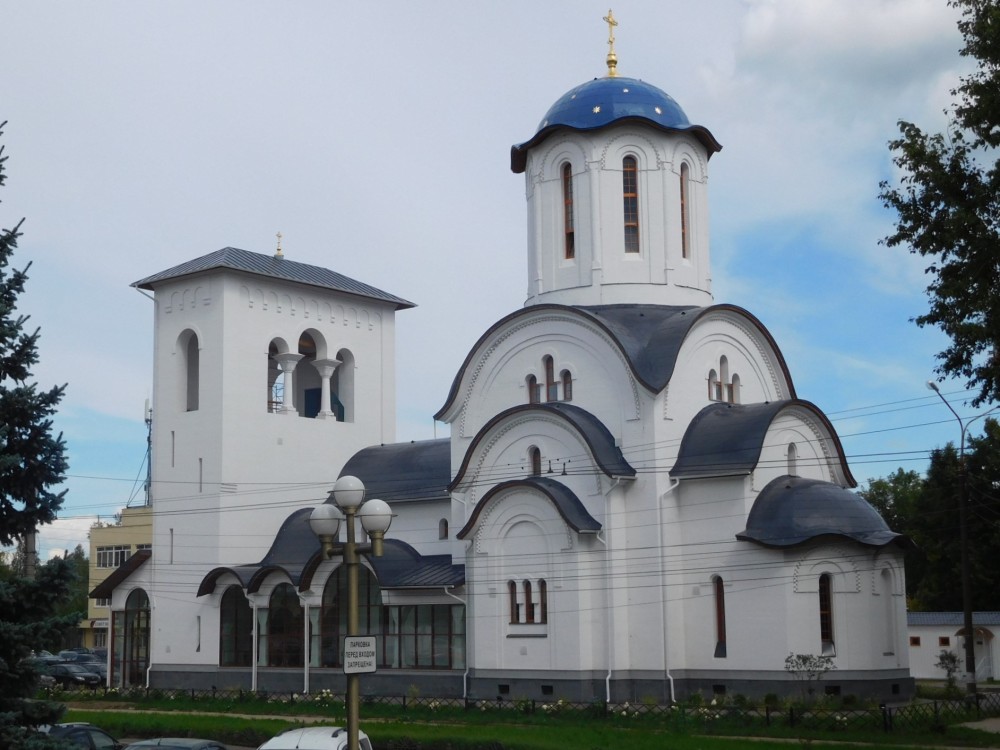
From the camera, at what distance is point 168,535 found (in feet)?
117

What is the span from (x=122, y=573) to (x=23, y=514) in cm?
2572

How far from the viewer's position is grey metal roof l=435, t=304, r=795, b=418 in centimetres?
2759

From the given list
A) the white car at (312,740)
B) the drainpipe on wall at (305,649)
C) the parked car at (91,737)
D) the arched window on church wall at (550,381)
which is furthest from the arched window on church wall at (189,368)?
the white car at (312,740)

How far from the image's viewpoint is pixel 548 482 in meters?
27.7

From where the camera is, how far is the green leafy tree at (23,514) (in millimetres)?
10906

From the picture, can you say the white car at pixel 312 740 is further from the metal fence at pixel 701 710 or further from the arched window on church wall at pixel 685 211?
the arched window on church wall at pixel 685 211

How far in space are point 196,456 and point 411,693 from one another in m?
10.5

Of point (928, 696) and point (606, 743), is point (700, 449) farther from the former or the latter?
point (606, 743)

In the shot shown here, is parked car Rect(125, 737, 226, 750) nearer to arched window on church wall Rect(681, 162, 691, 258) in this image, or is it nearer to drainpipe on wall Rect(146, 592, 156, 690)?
arched window on church wall Rect(681, 162, 691, 258)

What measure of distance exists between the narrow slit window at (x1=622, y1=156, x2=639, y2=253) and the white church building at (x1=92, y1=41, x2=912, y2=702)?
2.1 inches

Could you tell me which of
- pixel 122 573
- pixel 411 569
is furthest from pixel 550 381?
pixel 122 573

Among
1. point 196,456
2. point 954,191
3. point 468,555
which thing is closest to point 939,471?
point 468,555

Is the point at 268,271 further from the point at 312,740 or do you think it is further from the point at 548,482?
the point at 312,740

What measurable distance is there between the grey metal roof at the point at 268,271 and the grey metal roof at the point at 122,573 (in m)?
7.84
